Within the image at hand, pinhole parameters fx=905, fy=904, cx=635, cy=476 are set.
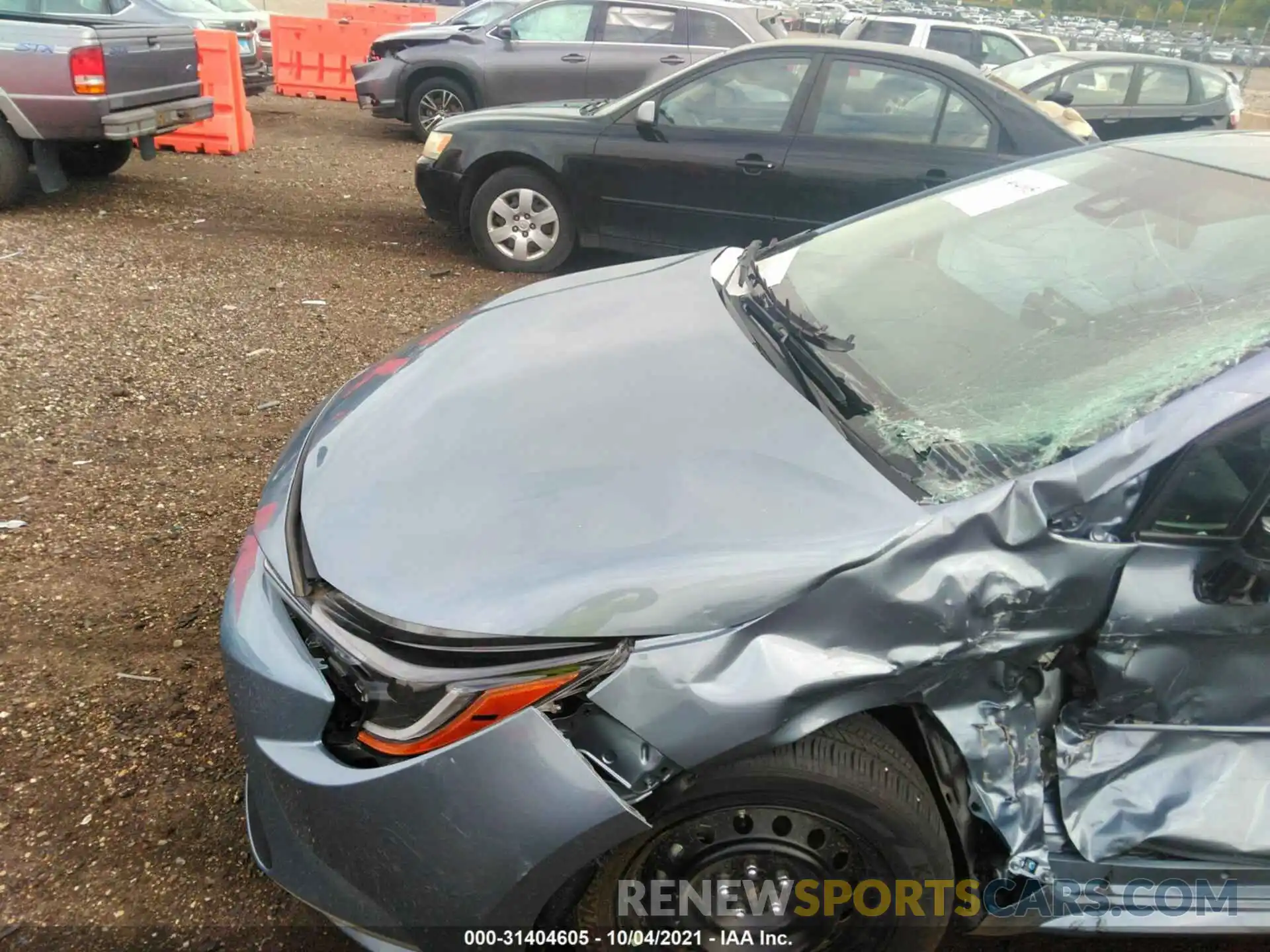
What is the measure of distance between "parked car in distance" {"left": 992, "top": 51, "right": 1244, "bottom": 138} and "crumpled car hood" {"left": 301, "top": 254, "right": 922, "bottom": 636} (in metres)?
8.67

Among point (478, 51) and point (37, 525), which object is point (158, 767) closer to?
point (37, 525)

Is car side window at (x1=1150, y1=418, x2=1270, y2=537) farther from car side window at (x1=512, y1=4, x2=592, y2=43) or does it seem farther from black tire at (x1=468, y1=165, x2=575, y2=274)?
car side window at (x1=512, y1=4, x2=592, y2=43)

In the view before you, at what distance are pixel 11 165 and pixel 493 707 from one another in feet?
22.2

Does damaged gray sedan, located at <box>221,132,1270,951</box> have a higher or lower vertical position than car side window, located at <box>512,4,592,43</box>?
lower

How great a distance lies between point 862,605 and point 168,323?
453cm

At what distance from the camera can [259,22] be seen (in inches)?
476

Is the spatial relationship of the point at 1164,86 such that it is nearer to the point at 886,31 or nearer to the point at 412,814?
the point at 886,31

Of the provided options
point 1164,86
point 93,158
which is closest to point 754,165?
point 93,158

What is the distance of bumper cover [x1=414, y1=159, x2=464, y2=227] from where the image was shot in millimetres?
5965

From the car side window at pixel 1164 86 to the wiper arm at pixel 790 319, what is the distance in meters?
8.86

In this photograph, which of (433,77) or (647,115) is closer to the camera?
(647,115)

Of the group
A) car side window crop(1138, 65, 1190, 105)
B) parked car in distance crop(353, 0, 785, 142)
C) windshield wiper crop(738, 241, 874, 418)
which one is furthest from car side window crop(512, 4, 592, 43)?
windshield wiper crop(738, 241, 874, 418)

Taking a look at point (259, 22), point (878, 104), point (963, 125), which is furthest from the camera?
point (259, 22)

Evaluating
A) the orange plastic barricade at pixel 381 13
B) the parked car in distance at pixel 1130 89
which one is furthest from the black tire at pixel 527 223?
the orange plastic barricade at pixel 381 13
